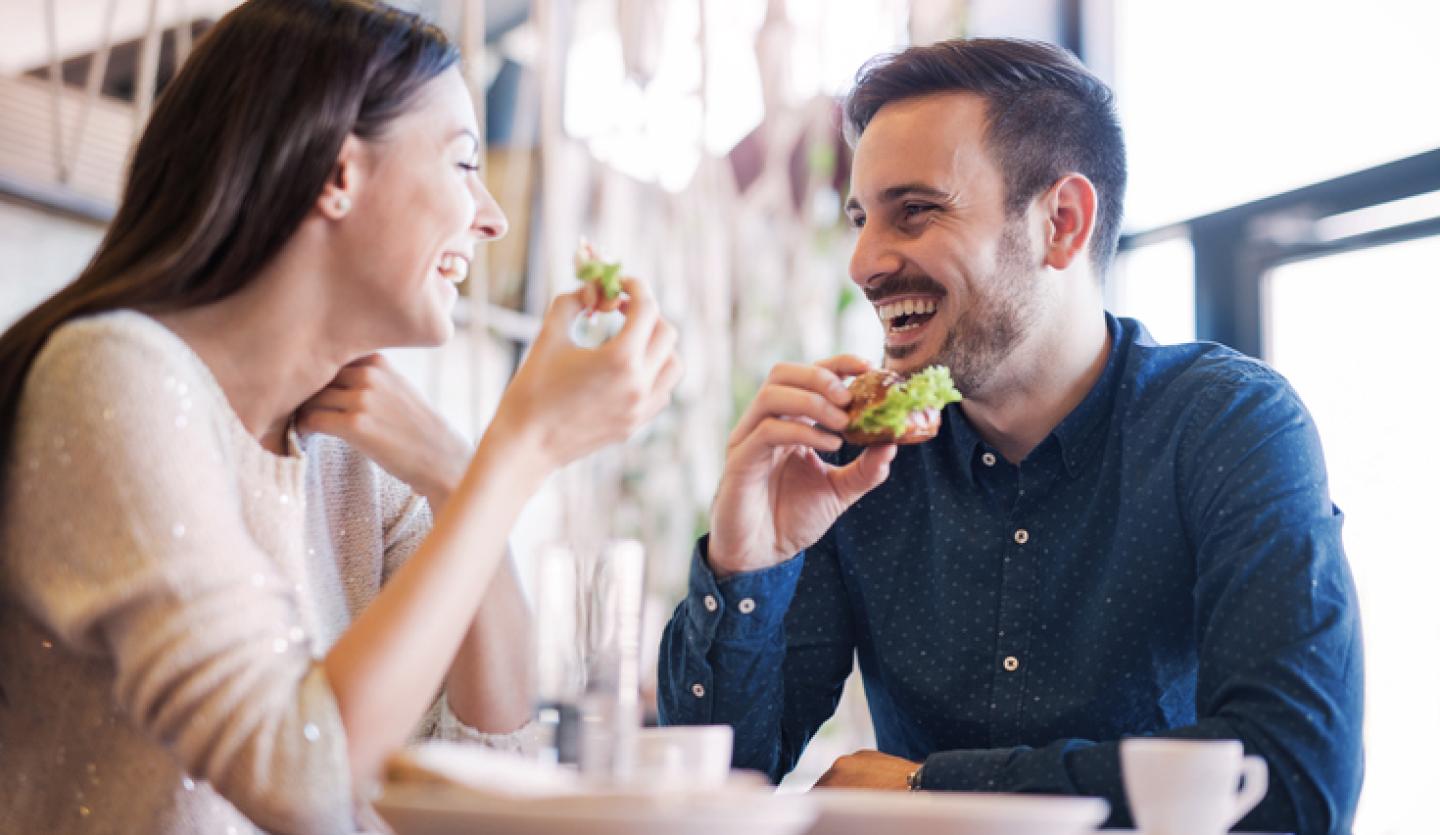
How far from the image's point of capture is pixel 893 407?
1.66 m

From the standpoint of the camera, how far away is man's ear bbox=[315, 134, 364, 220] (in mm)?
1316

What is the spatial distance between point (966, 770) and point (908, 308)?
2.68ft

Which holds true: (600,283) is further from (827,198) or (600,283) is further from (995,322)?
(827,198)

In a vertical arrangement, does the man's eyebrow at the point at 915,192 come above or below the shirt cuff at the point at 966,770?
above

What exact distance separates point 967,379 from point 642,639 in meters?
1.14

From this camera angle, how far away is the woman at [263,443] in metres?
1.02

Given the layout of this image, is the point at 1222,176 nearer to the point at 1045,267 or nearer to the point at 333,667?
the point at 1045,267

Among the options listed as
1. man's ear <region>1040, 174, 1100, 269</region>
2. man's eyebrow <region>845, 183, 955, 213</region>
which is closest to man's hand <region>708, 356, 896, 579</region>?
man's eyebrow <region>845, 183, 955, 213</region>

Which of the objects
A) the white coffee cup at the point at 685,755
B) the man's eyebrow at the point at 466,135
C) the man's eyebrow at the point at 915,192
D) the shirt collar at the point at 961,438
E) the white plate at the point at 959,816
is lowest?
the shirt collar at the point at 961,438

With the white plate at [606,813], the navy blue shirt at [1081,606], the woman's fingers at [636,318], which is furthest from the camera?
the navy blue shirt at [1081,606]

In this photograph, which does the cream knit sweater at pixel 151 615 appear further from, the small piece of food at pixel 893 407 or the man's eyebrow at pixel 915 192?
the man's eyebrow at pixel 915 192

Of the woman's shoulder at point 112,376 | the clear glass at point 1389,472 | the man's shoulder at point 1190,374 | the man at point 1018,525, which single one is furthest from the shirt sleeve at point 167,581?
the clear glass at point 1389,472

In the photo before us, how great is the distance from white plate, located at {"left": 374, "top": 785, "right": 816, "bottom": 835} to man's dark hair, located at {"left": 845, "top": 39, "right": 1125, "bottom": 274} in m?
1.45

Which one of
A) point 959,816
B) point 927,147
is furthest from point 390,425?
point 927,147
